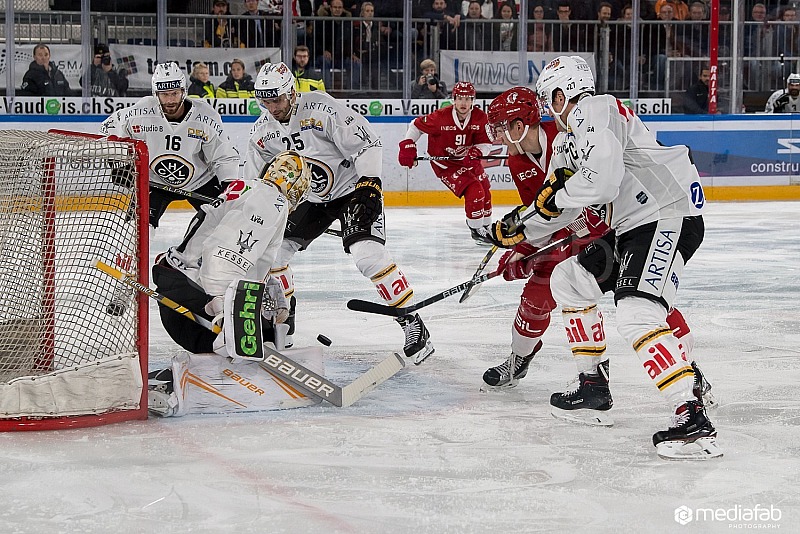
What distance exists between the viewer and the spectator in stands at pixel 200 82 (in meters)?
8.78

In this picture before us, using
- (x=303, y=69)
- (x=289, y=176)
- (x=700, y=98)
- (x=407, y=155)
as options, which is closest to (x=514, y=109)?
(x=289, y=176)

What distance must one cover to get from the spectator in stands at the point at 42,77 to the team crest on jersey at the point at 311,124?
15.7 ft

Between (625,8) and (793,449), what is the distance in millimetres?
7122

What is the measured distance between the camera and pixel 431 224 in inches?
314

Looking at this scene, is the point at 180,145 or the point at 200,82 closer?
the point at 180,145

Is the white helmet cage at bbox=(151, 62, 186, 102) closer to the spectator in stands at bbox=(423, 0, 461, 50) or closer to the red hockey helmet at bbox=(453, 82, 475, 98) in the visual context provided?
the red hockey helmet at bbox=(453, 82, 475, 98)

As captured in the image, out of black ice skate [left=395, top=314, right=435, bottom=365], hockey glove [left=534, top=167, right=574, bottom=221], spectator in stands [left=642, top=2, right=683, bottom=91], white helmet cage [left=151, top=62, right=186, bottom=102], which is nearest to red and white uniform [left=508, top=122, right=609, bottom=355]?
hockey glove [left=534, top=167, right=574, bottom=221]

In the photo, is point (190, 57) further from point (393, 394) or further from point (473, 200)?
point (393, 394)

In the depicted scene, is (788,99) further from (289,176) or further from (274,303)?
(289,176)

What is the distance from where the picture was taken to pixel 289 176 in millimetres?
3336

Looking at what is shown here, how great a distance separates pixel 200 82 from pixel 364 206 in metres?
5.07

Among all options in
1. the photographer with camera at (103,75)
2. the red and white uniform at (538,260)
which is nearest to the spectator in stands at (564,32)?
the photographer with camera at (103,75)

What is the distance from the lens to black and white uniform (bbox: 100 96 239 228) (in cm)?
488

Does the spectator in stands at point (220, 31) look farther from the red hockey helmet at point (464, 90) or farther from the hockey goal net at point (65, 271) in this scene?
the hockey goal net at point (65, 271)
